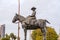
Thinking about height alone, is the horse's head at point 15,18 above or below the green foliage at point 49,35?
above

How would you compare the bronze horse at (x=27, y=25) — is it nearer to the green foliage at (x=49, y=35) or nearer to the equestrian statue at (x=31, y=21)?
the equestrian statue at (x=31, y=21)

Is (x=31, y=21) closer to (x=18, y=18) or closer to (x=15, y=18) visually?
(x=18, y=18)

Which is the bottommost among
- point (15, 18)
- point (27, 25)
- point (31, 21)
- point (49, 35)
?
point (49, 35)

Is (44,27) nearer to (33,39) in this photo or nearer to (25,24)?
(25,24)

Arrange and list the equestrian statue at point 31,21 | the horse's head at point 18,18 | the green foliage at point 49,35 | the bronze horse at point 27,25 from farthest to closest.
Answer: the green foliage at point 49,35 < the horse's head at point 18,18 < the bronze horse at point 27,25 < the equestrian statue at point 31,21

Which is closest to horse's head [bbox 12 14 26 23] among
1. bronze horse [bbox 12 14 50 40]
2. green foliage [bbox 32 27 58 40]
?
bronze horse [bbox 12 14 50 40]

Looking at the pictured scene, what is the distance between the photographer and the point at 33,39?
75.4 meters

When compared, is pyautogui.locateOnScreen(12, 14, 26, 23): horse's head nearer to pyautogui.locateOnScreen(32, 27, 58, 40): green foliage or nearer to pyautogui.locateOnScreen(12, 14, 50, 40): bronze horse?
pyautogui.locateOnScreen(12, 14, 50, 40): bronze horse

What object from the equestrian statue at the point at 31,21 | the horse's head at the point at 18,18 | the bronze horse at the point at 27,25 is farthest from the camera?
the horse's head at the point at 18,18

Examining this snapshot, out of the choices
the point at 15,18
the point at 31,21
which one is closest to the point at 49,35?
the point at 15,18

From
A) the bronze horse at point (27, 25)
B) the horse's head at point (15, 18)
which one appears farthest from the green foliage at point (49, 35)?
the horse's head at point (15, 18)

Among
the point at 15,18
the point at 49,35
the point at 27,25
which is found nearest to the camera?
the point at 27,25

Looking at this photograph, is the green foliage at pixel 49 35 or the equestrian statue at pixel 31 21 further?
the green foliage at pixel 49 35

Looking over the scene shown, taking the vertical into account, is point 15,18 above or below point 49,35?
above
